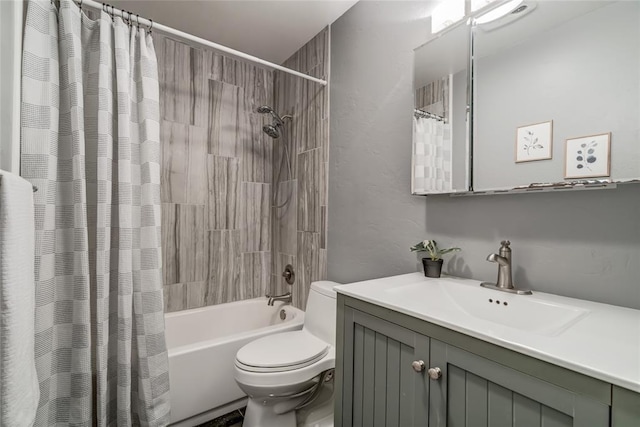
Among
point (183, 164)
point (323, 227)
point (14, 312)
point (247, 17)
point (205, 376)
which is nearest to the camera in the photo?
point (14, 312)

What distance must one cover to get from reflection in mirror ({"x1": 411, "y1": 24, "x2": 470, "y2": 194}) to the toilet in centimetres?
82

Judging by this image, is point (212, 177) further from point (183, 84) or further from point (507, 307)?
point (507, 307)

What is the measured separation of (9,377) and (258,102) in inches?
90.0

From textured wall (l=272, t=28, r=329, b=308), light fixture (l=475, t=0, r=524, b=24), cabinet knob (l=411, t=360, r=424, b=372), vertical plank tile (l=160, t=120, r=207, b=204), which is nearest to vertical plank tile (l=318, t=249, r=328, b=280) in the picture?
textured wall (l=272, t=28, r=329, b=308)

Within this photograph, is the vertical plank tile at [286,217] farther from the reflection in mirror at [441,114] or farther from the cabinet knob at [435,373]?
the cabinet knob at [435,373]

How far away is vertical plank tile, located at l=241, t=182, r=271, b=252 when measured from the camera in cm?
242

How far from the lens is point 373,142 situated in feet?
5.51

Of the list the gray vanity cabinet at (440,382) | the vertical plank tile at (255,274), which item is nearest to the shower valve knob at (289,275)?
the vertical plank tile at (255,274)

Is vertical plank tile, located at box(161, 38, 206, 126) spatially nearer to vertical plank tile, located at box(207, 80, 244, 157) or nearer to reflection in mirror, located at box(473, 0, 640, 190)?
vertical plank tile, located at box(207, 80, 244, 157)

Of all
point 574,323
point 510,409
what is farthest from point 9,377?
point 574,323

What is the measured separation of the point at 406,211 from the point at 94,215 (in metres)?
1.49

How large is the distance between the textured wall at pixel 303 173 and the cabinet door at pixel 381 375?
974mm

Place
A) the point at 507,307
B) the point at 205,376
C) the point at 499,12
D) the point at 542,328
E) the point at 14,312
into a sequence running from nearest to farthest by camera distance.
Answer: the point at 14,312, the point at 542,328, the point at 507,307, the point at 499,12, the point at 205,376

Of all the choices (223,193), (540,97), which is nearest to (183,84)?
(223,193)
